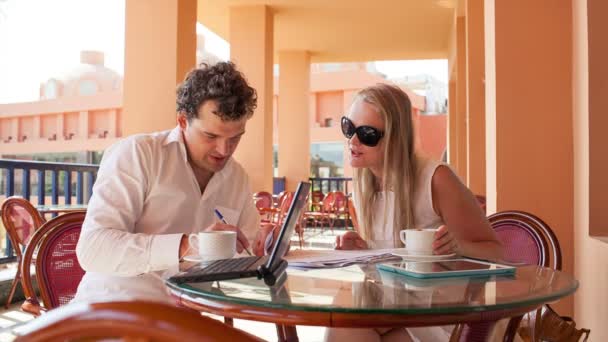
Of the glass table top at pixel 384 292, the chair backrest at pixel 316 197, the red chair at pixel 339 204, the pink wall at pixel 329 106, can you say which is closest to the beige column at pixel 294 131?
the chair backrest at pixel 316 197

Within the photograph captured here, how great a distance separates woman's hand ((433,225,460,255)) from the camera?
1389 mm

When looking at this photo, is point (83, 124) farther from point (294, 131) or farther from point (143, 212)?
point (143, 212)

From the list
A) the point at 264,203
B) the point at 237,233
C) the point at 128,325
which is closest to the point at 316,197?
the point at 264,203

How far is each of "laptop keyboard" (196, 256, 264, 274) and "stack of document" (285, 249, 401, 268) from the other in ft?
0.39

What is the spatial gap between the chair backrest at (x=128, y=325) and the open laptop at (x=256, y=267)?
0.66 meters

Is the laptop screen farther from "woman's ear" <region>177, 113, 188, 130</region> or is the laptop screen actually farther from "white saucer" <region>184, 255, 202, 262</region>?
"woman's ear" <region>177, 113, 188, 130</region>

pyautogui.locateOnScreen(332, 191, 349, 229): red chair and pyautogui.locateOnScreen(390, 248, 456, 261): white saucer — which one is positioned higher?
pyautogui.locateOnScreen(390, 248, 456, 261): white saucer

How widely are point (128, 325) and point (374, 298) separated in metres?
0.60

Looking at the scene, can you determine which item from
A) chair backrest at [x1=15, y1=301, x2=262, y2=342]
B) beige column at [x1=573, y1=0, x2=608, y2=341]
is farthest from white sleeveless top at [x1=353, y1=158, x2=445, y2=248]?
chair backrest at [x1=15, y1=301, x2=262, y2=342]

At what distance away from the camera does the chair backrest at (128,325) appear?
421 mm

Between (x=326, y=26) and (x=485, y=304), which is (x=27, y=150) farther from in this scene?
A: (x=485, y=304)

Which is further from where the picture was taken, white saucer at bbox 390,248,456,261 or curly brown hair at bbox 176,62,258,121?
curly brown hair at bbox 176,62,258,121

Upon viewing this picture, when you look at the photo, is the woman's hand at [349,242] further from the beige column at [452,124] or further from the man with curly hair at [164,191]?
the beige column at [452,124]

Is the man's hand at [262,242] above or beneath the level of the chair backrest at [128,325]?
beneath
